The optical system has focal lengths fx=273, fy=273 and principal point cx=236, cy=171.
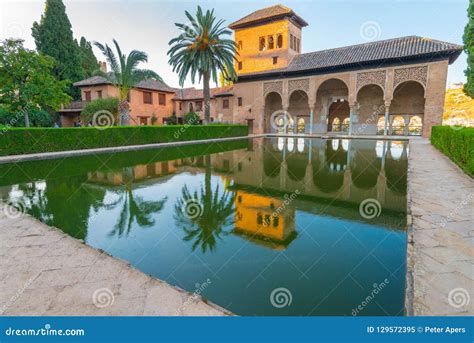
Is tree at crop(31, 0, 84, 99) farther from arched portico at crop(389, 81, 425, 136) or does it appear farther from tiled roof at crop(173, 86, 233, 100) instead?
arched portico at crop(389, 81, 425, 136)

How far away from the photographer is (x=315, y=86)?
90.3 ft

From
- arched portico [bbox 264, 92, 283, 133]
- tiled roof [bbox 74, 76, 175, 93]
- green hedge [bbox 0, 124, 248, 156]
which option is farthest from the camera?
arched portico [bbox 264, 92, 283, 133]

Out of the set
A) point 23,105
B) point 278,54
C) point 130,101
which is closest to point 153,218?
point 23,105

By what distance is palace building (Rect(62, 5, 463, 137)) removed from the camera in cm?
2257

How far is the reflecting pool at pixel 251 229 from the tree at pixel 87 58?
32.2 m

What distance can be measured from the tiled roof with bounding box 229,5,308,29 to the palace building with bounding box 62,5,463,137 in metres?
0.12

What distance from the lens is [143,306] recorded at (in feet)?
7.62

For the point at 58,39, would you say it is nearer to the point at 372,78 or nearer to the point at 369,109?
the point at 372,78

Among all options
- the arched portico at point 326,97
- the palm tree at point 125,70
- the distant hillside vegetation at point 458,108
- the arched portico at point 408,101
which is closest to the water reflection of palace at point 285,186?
the palm tree at point 125,70

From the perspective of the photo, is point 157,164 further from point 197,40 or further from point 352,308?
point 197,40

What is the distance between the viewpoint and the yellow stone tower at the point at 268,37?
3055 centimetres

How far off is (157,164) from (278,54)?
2515cm

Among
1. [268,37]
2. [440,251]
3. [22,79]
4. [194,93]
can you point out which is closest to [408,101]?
[268,37]

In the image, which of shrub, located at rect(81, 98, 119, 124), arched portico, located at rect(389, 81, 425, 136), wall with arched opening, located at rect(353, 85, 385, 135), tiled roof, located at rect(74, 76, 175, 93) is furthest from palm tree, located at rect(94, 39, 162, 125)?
arched portico, located at rect(389, 81, 425, 136)
